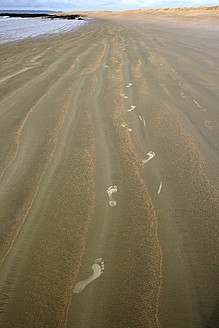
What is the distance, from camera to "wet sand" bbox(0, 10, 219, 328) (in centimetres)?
85

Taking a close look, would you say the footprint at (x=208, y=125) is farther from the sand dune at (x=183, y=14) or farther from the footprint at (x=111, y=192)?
the sand dune at (x=183, y=14)

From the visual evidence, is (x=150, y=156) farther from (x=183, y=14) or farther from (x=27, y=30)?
(x=183, y=14)

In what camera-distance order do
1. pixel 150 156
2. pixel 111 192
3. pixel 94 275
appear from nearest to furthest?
pixel 94 275 → pixel 111 192 → pixel 150 156

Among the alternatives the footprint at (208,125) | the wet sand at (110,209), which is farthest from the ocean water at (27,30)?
the footprint at (208,125)

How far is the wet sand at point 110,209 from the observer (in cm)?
85

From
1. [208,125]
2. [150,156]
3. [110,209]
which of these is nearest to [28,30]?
[208,125]

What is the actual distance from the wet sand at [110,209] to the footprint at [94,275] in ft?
0.04

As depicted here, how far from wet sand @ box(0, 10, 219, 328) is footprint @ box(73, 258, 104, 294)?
11 mm

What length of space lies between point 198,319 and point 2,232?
90 cm

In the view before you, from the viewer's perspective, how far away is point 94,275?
0.93 meters

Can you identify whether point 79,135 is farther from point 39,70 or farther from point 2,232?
point 39,70

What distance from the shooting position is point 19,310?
835 mm

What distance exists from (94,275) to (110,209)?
37 cm

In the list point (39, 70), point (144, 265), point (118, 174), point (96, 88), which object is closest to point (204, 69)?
point (96, 88)
